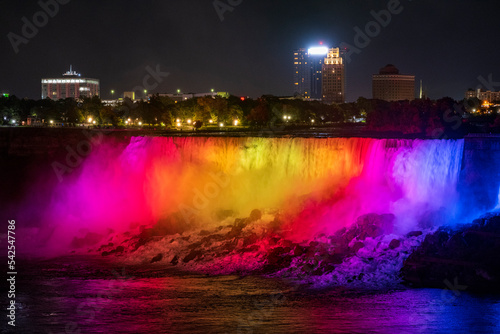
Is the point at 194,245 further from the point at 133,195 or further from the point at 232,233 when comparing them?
the point at 133,195

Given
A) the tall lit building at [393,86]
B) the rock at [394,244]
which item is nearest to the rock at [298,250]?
the rock at [394,244]

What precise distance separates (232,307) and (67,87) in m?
152

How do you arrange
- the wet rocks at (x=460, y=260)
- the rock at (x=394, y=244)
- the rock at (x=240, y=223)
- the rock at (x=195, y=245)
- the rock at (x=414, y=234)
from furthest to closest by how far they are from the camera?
the rock at (x=240, y=223), the rock at (x=195, y=245), the rock at (x=414, y=234), the rock at (x=394, y=244), the wet rocks at (x=460, y=260)

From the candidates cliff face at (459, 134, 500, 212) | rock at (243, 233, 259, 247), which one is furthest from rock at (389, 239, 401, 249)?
rock at (243, 233, 259, 247)

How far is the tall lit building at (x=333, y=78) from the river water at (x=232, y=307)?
163354 mm

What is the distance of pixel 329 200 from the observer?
1081 inches

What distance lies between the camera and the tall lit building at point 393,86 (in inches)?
6969

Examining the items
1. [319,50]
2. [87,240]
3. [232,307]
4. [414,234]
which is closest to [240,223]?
[87,240]

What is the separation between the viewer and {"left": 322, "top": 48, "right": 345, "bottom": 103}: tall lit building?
183 metres

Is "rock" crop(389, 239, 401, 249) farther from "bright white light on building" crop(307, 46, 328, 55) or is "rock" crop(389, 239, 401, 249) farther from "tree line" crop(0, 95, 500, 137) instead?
"bright white light on building" crop(307, 46, 328, 55)

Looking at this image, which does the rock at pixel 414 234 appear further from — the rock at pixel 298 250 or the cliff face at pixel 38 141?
the cliff face at pixel 38 141

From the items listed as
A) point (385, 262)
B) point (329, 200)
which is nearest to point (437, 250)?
point (385, 262)

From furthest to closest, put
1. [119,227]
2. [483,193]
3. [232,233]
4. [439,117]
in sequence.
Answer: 1. [439,117]
2. [119,227]
3. [232,233]
4. [483,193]

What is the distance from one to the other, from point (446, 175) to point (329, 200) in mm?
5260
